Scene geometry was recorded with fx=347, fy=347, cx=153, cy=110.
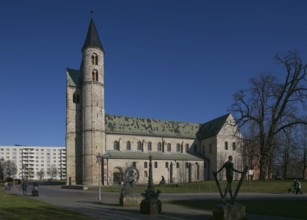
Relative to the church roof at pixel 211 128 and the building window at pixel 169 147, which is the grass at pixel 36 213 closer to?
the building window at pixel 169 147

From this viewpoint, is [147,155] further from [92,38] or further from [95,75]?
[92,38]

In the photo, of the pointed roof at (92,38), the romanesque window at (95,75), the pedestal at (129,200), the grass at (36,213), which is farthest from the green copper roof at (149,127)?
the grass at (36,213)

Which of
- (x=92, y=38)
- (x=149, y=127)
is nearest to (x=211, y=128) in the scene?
(x=149, y=127)

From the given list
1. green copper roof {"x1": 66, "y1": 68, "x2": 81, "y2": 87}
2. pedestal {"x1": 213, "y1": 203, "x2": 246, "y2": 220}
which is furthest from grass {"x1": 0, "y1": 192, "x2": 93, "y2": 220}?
green copper roof {"x1": 66, "y1": 68, "x2": 81, "y2": 87}

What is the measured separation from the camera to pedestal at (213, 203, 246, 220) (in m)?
14.4

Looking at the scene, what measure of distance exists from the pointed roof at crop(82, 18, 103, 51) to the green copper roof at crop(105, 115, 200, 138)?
1475cm

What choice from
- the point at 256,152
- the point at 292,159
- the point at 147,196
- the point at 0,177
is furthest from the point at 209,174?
the point at 0,177

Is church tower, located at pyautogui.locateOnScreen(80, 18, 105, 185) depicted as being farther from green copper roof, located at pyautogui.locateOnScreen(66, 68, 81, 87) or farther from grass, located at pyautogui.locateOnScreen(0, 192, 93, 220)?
grass, located at pyautogui.locateOnScreen(0, 192, 93, 220)

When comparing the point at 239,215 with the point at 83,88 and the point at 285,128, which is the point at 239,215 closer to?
the point at 285,128

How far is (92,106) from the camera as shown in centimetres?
6462

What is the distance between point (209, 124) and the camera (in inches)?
3150

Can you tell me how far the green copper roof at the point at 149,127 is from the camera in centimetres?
7086

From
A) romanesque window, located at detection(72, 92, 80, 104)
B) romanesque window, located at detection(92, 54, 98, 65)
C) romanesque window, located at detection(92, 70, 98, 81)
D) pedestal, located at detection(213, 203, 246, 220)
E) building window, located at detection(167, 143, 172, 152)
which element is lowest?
pedestal, located at detection(213, 203, 246, 220)

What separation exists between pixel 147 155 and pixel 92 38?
25636mm
